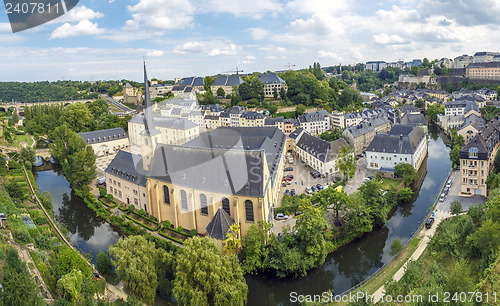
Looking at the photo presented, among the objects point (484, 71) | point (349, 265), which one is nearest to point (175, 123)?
point (349, 265)

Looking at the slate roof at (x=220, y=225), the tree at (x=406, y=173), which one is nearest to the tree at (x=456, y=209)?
the tree at (x=406, y=173)

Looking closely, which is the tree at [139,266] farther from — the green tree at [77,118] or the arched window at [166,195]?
the green tree at [77,118]

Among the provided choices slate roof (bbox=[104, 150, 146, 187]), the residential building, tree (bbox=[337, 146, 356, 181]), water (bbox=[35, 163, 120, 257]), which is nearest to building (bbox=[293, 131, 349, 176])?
tree (bbox=[337, 146, 356, 181])

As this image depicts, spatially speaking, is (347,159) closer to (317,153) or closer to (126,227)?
(317,153)

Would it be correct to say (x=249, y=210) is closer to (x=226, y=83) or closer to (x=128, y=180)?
(x=128, y=180)

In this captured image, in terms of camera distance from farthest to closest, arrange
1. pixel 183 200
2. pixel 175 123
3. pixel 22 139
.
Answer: pixel 22 139 < pixel 175 123 < pixel 183 200
